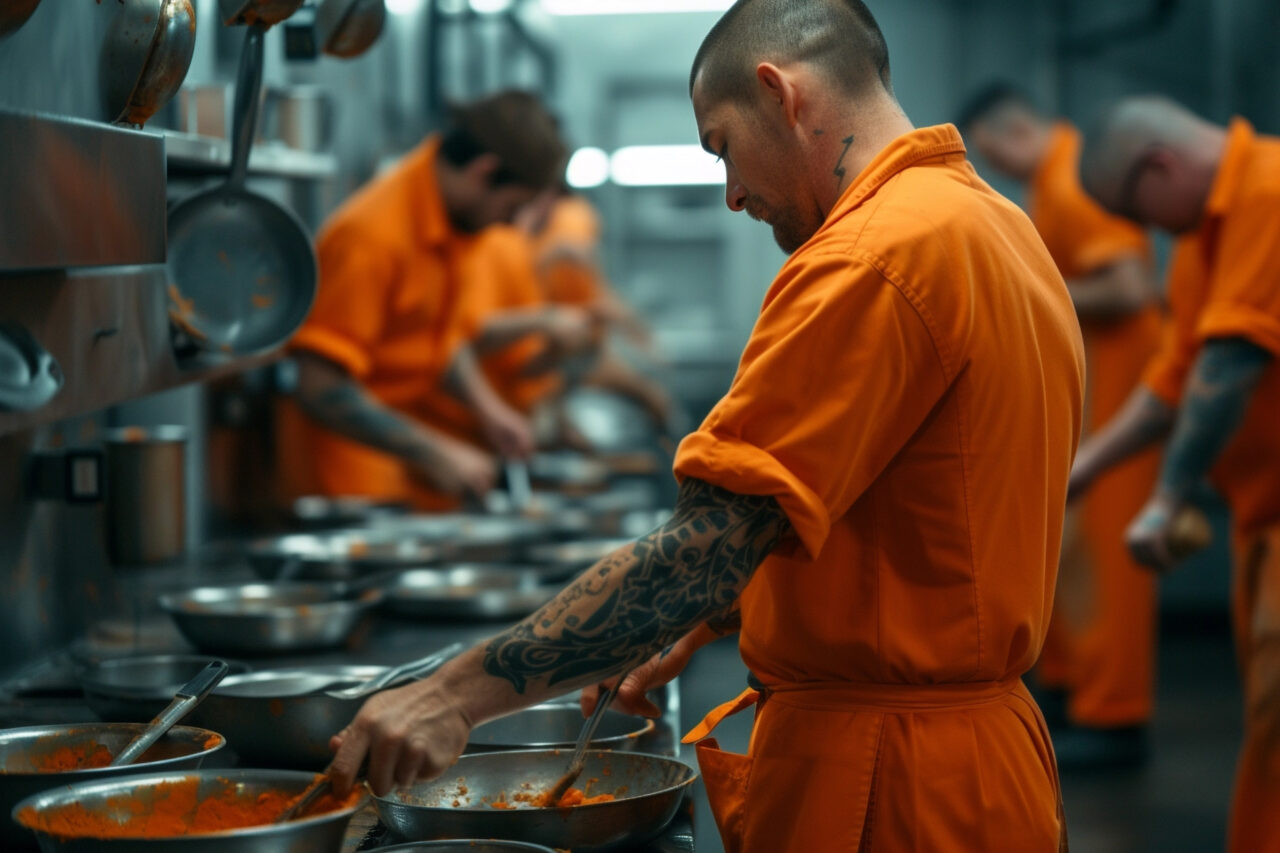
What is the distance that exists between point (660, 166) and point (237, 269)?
623 cm

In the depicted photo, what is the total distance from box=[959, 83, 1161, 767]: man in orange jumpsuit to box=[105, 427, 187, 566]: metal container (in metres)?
2.98

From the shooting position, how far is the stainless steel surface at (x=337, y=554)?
2363 millimetres

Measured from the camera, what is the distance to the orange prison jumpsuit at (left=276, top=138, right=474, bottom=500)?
10.4 ft

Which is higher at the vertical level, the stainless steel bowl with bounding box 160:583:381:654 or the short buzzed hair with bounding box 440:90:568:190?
the short buzzed hair with bounding box 440:90:568:190

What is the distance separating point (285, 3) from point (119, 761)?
992 millimetres

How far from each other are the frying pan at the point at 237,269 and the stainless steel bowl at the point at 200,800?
101cm

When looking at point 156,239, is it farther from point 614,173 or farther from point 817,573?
point 614,173

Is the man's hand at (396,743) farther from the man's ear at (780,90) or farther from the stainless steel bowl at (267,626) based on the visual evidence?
the stainless steel bowl at (267,626)

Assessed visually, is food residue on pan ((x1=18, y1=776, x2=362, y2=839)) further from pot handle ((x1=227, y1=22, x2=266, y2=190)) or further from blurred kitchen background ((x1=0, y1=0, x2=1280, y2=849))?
pot handle ((x1=227, y1=22, x2=266, y2=190))

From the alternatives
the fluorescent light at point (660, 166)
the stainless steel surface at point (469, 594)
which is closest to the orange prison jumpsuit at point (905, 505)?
the stainless steel surface at point (469, 594)

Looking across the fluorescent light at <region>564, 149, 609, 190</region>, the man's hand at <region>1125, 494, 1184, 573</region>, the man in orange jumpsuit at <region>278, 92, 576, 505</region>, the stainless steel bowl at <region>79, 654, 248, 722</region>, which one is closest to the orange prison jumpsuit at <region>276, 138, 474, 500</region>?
the man in orange jumpsuit at <region>278, 92, 576, 505</region>

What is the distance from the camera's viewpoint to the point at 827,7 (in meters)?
1.25

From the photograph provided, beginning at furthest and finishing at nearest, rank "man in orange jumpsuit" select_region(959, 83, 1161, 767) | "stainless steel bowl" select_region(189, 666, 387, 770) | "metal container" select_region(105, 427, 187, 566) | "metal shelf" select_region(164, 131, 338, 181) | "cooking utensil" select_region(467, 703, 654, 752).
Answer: "man in orange jumpsuit" select_region(959, 83, 1161, 767) < "metal container" select_region(105, 427, 187, 566) < "metal shelf" select_region(164, 131, 338, 181) < "cooking utensil" select_region(467, 703, 654, 752) < "stainless steel bowl" select_region(189, 666, 387, 770)

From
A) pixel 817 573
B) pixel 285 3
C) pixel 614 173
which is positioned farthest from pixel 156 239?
pixel 614 173
